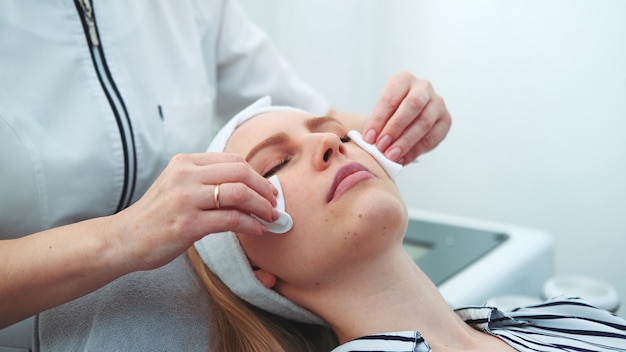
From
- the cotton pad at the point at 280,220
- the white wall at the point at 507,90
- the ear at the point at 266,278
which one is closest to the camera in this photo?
the cotton pad at the point at 280,220

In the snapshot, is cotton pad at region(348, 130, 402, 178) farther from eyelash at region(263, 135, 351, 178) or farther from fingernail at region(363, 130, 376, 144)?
eyelash at region(263, 135, 351, 178)

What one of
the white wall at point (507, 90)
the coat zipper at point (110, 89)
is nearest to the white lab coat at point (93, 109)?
the coat zipper at point (110, 89)

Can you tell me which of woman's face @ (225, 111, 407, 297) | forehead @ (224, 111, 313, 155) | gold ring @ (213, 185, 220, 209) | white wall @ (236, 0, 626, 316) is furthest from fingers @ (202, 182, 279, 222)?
white wall @ (236, 0, 626, 316)

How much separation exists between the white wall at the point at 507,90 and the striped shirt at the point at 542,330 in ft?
1.98

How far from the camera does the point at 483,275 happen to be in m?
1.46

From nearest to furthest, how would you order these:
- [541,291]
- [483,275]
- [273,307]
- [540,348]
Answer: [540,348]
[273,307]
[483,275]
[541,291]

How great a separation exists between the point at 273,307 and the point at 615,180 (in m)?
1.02

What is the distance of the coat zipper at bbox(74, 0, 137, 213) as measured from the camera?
3.48 ft

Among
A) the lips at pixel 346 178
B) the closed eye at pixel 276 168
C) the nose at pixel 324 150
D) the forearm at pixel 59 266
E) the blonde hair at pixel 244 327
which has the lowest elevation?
the blonde hair at pixel 244 327

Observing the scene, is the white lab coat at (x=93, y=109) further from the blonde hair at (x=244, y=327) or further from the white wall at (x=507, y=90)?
the white wall at (x=507, y=90)

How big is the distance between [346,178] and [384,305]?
0.68ft

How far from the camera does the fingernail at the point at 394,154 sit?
41.1 inches

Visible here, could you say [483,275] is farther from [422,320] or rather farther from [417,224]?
[422,320]

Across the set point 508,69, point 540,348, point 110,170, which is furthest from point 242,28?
point 540,348
